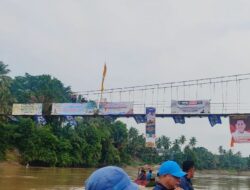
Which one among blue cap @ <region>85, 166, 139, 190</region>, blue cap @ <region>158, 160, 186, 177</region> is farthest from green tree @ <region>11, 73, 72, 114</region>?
blue cap @ <region>85, 166, 139, 190</region>

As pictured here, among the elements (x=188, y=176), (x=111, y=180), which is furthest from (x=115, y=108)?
(x=111, y=180)

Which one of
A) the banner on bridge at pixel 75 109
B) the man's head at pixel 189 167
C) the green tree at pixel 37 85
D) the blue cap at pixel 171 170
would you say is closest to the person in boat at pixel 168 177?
the blue cap at pixel 171 170

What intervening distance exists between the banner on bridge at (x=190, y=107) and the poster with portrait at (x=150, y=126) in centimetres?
156

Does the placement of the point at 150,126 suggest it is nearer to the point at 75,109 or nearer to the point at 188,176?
the point at 75,109

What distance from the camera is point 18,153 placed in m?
48.5

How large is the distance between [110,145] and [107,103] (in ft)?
90.5

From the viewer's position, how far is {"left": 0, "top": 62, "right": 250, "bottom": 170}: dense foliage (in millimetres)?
47188

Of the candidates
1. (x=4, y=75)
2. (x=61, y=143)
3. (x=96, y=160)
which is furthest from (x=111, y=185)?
(x=96, y=160)

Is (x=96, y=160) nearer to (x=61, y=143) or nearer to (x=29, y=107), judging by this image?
(x=61, y=143)

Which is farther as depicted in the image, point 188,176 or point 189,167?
point 189,167

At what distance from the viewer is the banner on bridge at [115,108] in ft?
119

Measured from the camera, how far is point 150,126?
106 ft

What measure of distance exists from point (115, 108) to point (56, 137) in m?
16.1

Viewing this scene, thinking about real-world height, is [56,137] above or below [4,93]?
below
